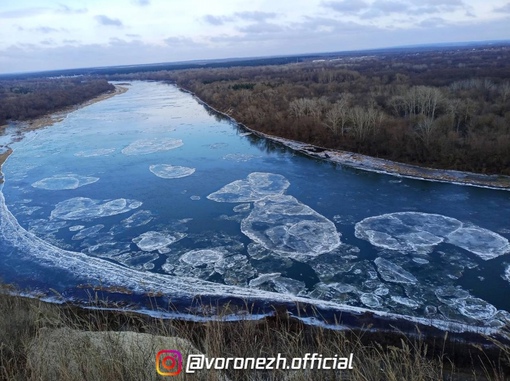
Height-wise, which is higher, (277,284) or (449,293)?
(277,284)

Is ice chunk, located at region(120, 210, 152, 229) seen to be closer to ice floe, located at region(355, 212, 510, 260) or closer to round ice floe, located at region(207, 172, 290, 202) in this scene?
round ice floe, located at region(207, 172, 290, 202)

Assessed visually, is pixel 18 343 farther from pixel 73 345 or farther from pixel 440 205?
pixel 440 205

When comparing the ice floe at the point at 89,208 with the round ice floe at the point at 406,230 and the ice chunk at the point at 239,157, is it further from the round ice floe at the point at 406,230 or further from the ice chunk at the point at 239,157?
the round ice floe at the point at 406,230

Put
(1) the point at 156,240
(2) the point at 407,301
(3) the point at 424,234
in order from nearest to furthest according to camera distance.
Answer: (2) the point at 407,301
(3) the point at 424,234
(1) the point at 156,240

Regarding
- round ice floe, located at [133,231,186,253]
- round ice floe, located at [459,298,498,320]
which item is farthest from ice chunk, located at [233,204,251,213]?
round ice floe, located at [459,298,498,320]

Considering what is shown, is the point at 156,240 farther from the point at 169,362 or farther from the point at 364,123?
the point at 364,123

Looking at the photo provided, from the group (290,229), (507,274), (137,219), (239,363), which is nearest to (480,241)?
(507,274)

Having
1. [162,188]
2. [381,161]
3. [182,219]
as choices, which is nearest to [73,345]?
[182,219]
